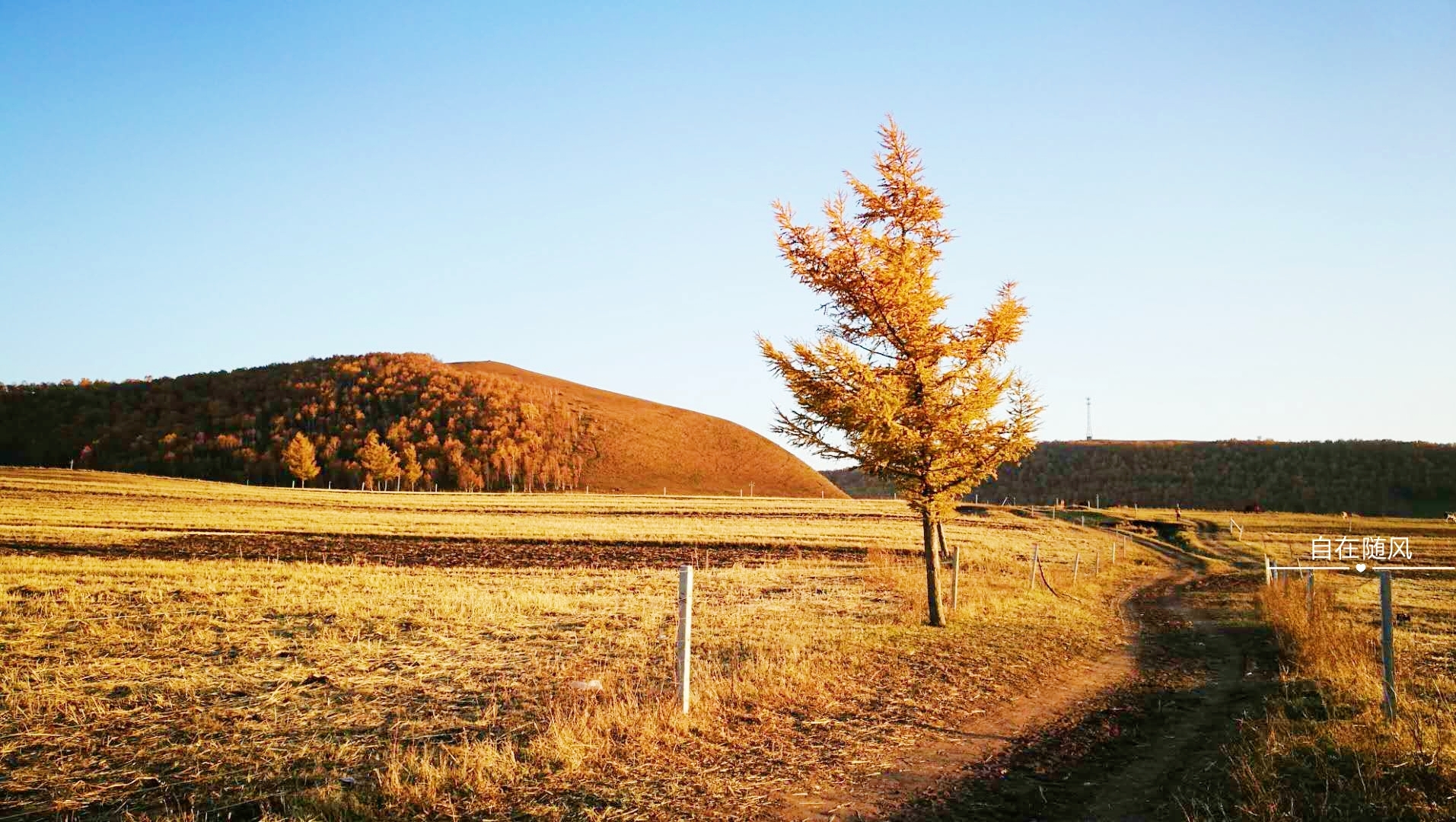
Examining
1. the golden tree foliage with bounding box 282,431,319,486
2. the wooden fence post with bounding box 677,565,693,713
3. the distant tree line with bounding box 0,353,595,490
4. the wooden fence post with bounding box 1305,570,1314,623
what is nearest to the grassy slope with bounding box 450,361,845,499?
the distant tree line with bounding box 0,353,595,490

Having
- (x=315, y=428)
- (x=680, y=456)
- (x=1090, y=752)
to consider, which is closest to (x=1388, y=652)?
(x=1090, y=752)

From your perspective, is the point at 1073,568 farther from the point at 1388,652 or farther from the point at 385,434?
the point at 385,434

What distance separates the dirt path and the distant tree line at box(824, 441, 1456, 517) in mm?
100495

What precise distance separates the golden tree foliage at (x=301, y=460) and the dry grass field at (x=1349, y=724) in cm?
11077

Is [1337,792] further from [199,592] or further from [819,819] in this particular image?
[199,592]

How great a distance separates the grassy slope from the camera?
137 metres

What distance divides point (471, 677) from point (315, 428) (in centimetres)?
13195

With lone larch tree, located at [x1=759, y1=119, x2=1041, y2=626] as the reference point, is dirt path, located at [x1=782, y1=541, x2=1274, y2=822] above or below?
below

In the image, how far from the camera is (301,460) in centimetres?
10712

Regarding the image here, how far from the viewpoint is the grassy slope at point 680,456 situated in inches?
5384

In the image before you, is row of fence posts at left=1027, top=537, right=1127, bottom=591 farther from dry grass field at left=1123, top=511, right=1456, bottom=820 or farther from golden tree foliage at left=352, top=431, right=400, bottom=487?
golden tree foliage at left=352, top=431, right=400, bottom=487

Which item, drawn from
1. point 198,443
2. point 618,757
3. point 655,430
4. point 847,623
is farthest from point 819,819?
point 655,430

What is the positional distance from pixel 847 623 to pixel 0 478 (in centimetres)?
7993

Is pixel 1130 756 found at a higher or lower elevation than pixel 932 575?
lower
